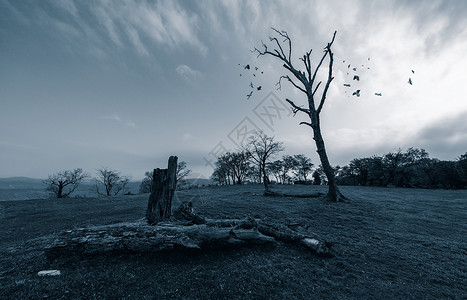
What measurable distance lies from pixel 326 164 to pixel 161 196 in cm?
1216

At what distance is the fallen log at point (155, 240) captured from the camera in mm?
4695

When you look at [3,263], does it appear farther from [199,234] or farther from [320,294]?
[320,294]

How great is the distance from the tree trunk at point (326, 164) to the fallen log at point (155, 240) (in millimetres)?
9714

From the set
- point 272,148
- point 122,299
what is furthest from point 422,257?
point 272,148

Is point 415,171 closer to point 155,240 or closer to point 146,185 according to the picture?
point 155,240

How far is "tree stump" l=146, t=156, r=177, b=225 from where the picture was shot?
6754 mm

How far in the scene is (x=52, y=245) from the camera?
15.4 feet

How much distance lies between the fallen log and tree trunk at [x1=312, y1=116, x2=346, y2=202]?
9714 mm

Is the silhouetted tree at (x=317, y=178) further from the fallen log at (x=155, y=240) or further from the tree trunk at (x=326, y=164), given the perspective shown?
the fallen log at (x=155, y=240)

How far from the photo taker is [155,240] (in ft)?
16.0

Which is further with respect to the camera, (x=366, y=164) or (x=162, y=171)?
(x=366, y=164)

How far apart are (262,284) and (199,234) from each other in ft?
6.74

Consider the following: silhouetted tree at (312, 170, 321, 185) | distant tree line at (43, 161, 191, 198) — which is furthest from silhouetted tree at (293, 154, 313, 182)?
distant tree line at (43, 161, 191, 198)

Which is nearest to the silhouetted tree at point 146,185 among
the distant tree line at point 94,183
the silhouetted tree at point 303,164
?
the distant tree line at point 94,183
